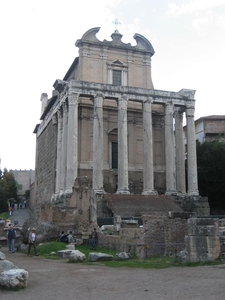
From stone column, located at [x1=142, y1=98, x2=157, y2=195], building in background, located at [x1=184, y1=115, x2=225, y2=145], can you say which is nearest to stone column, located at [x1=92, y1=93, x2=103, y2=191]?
stone column, located at [x1=142, y1=98, x2=157, y2=195]

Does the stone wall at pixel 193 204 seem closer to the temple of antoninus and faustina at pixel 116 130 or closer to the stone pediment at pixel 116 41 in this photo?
the temple of antoninus and faustina at pixel 116 130

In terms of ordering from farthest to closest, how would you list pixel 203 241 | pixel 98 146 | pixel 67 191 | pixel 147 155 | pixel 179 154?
pixel 179 154 < pixel 147 155 < pixel 98 146 < pixel 67 191 < pixel 203 241

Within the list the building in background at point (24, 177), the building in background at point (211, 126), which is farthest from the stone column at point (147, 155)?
the building in background at point (24, 177)

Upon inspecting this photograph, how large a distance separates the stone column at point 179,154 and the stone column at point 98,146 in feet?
23.6

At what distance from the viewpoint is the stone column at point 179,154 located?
3281 cm

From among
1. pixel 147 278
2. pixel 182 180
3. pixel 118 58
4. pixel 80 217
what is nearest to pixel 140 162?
pixel 182 180

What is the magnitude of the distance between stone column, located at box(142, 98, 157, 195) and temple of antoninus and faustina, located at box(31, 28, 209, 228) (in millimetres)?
78

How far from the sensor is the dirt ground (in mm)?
7520

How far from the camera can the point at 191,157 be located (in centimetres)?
3206

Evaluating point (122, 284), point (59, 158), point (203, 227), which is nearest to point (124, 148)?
point (59, 158)

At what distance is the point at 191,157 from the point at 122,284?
79.3 ft

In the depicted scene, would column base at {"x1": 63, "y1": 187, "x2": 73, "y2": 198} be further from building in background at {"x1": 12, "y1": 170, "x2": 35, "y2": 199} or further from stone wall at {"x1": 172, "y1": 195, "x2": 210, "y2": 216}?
building in background at {"x1": 12, "y1": 170, "x2": 35, "y2": 199}

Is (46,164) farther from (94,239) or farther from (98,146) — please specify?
(94,239)

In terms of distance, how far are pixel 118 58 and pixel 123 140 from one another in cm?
920
